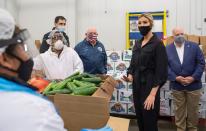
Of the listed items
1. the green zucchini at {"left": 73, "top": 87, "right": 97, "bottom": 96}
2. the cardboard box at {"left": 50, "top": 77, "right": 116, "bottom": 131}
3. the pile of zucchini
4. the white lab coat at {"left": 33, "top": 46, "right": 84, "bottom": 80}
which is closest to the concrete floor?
the white lab coat at {"left": 33, "top": 46, "right": 84, "bottom": 80}

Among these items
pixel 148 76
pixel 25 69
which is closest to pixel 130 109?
pixel 148 76

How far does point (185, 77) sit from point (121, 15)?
227cm

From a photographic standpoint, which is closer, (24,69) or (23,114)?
(23,114)

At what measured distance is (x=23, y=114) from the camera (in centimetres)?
79

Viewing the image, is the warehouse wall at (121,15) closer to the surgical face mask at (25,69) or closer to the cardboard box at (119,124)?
the cardboard box at (119,124)

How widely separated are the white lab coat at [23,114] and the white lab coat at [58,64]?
209 centimetres

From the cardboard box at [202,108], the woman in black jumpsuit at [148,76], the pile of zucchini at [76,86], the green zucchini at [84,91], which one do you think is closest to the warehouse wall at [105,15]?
the cardboard box at [202,108]

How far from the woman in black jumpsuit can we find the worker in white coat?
1772mm

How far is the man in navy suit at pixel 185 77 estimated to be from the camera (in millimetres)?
3586

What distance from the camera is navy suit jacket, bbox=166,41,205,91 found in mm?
3582

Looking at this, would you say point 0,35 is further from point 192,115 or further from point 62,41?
point 192,115

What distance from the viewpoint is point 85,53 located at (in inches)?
145

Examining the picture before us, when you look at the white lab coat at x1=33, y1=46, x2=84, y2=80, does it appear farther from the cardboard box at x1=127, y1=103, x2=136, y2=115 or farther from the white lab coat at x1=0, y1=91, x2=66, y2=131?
the white lab coat at x1=0, y1=91, x2=66, y2=131

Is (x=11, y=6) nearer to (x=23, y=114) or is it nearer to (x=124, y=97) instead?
(x=124, y=97)
